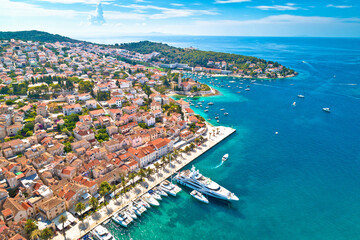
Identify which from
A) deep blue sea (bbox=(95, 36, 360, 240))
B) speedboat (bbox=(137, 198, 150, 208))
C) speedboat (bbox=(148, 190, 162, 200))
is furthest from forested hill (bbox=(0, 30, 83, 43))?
speedboat (bbox=(137, 198, 150, 208))

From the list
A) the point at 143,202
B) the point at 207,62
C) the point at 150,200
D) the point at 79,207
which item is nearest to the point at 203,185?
the point at 150,200

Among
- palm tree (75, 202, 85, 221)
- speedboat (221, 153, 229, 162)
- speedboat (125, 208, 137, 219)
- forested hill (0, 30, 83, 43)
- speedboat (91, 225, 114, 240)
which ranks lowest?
speedboat (125, 208, 137, 219)

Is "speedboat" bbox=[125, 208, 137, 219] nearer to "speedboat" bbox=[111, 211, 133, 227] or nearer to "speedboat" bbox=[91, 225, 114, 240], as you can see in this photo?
"speedboat" bbox=[111, 211, 133, 227]

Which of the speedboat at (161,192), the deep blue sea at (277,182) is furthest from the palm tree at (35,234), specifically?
the speedboat at (161,192)

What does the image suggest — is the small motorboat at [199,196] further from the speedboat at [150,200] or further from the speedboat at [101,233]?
the speedboat at [101,233]

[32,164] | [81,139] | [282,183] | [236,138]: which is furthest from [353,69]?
[32,164]

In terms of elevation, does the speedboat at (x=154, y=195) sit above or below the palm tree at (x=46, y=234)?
below

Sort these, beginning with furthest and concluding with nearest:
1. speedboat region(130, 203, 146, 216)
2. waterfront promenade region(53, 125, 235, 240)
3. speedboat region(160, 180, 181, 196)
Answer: speedboat region(160, 180, 181, 196) → speedboat region(130, 203, 146, 216) → waterfront promenade region(53, 125, 235, 240)
